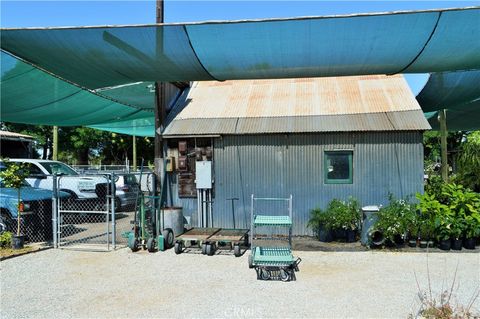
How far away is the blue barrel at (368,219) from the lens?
858 cm

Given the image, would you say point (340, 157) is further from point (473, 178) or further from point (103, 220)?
point (103, 220)

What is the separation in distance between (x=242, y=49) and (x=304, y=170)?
4.44 meters

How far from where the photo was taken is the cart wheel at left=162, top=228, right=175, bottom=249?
8.67 meters

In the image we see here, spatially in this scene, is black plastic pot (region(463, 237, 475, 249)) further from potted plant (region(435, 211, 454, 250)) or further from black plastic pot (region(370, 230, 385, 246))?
black plastic pot (region(370, 230, 385, 246))

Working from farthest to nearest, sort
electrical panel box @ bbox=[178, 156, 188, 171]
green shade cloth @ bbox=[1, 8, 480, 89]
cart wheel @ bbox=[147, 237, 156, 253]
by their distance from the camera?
electrical panel box @ bbox=[178, 156, 188, 171]
cart wheel @ bbox=[147, 237, 156, 253]
green shade cloth @ bbox=[1, 8, 480, 89]

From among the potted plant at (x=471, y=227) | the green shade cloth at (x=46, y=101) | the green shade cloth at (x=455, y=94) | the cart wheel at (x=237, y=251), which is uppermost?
the green shade cloth at (x=455, y=94)

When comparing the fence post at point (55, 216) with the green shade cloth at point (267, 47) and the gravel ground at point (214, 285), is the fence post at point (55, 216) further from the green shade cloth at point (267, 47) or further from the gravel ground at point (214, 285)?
the green shade cloth at point (267, 47)

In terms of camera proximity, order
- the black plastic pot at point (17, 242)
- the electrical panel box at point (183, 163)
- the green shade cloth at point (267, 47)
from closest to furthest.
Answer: the green shade cloth at point (267, 47), the black plastic pot at point (17, 242), the electrical panel box at point (183, 163)

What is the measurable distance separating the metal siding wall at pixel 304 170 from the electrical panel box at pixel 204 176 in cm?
28

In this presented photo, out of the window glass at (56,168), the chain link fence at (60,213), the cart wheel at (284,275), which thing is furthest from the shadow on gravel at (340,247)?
the window glass at (56,168)

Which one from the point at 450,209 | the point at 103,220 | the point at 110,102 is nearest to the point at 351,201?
the point at 450,209

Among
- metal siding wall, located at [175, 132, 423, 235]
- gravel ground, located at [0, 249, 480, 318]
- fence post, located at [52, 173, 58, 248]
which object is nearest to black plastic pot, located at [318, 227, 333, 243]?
metal siding wall, located at [175, 132, 423, 235]

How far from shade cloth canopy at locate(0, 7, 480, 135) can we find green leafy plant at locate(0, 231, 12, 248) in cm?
299

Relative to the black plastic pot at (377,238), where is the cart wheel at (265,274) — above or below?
below
